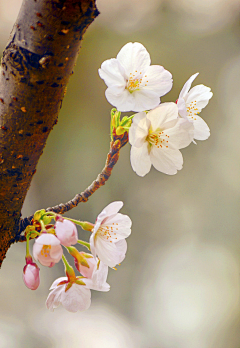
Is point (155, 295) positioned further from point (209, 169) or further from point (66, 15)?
point (66, 15)

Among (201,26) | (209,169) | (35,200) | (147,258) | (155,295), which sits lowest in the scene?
(155,295)

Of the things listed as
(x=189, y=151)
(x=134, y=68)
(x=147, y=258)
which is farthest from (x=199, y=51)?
(x=134, y=68)

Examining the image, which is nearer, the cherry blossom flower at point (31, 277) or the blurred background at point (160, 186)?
the cherry blossom flower at point (31, 277)

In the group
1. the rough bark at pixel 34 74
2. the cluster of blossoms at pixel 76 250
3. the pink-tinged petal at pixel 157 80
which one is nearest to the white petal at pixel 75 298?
the cluster of blossoms at pixel 76 250

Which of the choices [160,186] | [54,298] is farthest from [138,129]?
[160,186]

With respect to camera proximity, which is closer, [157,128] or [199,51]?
[157,128]

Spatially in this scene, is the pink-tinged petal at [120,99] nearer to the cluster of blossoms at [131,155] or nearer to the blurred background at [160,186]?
the cluster of blossoms at [131,155]
